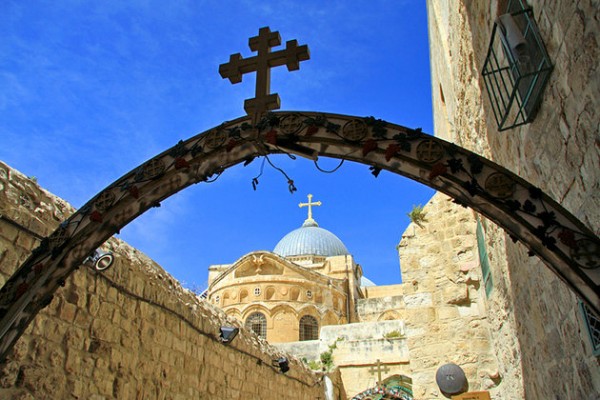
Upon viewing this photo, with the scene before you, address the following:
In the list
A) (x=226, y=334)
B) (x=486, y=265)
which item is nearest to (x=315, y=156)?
(x=486, y=265)

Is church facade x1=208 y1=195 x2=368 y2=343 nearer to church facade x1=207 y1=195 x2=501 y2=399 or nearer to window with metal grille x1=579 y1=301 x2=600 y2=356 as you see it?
church facade x1=207 y1=195 x2=501 y2=399

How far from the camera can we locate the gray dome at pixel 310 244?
3788 cm

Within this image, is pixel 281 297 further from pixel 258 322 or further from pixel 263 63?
pixel 263 63

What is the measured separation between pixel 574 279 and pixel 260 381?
7352 mm

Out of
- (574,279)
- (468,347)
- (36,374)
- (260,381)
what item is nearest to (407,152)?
(574,279)

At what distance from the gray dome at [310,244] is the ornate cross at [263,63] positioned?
3447 cm

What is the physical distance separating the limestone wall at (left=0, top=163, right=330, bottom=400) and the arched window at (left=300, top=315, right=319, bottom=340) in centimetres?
2174

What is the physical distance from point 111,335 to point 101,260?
876mm

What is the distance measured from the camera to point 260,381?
8586mm

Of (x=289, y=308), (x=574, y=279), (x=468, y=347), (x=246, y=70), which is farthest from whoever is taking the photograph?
(x=289, y=308)

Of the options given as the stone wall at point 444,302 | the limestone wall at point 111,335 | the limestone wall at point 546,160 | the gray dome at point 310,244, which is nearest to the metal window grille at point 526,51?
the limestone wall at point 546,160

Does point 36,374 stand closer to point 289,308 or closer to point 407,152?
point 407,152

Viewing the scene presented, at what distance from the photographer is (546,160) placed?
330 cm

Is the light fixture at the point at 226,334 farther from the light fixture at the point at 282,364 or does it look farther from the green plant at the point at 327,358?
the green plant at the point at 327,358
